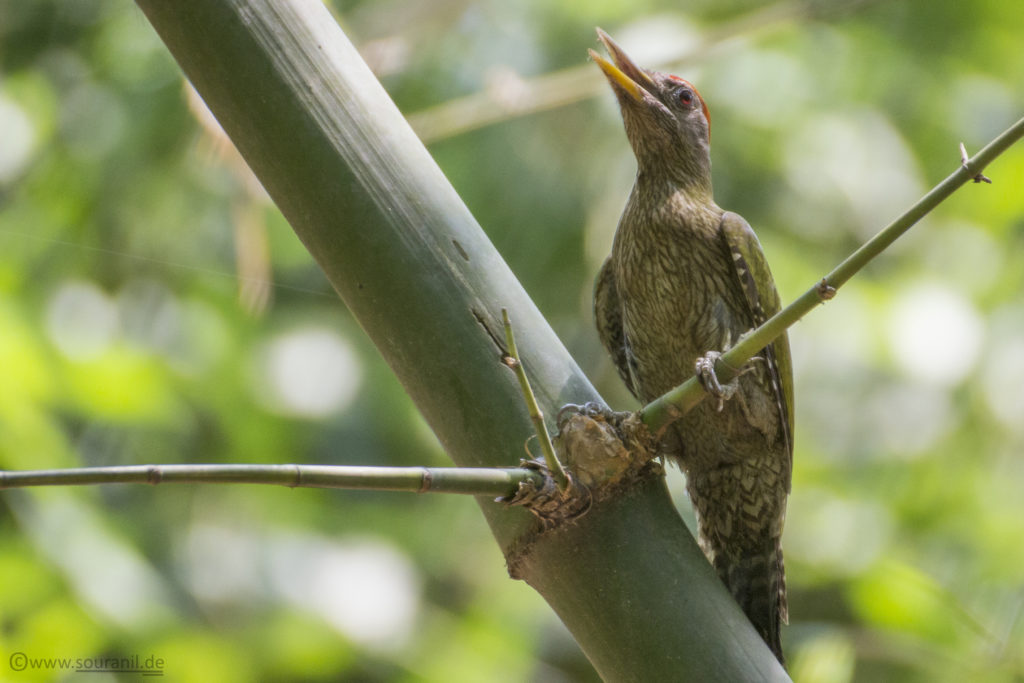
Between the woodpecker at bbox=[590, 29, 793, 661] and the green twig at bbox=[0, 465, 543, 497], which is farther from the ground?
the woodpecker at bbox=[590, 29, 793, 661]

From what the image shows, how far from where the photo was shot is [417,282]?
1.52m

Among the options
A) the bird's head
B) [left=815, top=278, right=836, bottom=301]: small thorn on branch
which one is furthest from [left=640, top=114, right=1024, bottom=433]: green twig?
the bird's head

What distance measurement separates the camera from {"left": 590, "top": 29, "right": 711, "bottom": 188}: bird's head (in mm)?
3354

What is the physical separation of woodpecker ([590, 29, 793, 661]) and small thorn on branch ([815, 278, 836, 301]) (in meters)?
1.59

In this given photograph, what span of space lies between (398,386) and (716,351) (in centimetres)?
234

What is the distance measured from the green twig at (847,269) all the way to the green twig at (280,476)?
34cm

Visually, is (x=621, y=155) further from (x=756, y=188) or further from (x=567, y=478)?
(x=567, y=478)

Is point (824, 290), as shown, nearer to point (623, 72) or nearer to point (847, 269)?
point (847, 269)

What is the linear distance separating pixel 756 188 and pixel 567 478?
4.26m

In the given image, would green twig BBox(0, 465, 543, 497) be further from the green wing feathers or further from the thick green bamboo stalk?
the green wing feathers

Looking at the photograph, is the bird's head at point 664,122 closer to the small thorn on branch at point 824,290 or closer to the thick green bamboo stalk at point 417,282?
the thick green bamboo stalk at point 417,282

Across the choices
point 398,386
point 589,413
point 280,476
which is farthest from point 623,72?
point 280,476

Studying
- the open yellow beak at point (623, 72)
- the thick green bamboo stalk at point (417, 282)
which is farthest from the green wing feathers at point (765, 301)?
the thick green bamboo stalk at point (417, 282)

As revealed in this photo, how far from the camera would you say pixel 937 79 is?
579 cm
